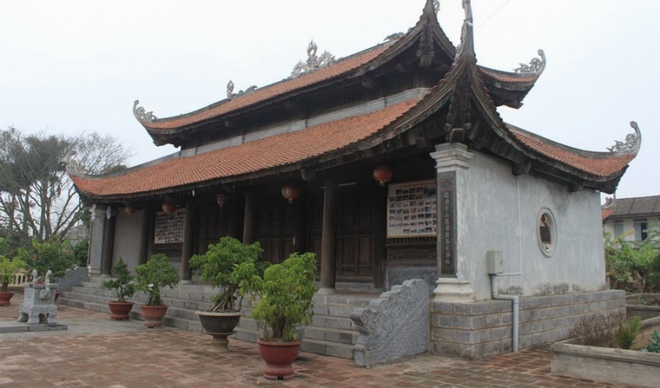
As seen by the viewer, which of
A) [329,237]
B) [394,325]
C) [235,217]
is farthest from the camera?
[235,217]

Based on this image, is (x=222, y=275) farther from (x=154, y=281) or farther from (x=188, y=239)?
(x=188, y=239)

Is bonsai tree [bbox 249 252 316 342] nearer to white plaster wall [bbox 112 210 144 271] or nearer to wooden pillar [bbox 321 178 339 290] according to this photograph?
wooden pillar [bbox 321 178 339 290]

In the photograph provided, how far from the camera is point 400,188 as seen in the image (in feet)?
31.6

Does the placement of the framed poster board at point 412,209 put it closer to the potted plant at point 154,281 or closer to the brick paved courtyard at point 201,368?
the brick paved courtyard at point 201,368

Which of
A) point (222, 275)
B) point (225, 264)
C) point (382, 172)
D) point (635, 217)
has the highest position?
point (635, 217)

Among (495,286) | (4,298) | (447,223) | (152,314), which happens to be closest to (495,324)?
(495,286)

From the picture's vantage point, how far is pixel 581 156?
12586mm

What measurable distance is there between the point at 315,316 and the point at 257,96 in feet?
31.8

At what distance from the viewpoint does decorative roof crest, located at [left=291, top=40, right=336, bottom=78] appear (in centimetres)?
1468

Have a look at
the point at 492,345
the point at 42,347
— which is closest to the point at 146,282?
the point at 42,347

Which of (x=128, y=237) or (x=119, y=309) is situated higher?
(x=128, y=237)

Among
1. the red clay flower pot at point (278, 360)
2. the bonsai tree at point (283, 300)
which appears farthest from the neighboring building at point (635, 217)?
the red clay flower pot at point (278, 360)

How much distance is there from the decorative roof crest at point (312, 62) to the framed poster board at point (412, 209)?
6.18m

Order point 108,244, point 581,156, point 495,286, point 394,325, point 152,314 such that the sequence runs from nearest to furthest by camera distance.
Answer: point 394,325, point 495,286, point 152,314, point 581,156, point 108,244
